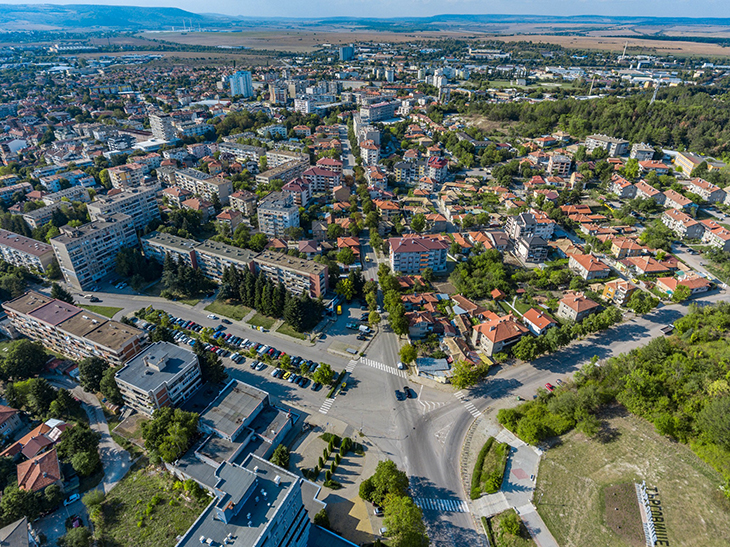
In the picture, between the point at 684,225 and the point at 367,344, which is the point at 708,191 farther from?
the point at 367,344

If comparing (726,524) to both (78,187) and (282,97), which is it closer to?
(78,187)

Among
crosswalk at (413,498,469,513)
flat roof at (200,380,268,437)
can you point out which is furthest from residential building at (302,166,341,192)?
crosswalk at (413,498,469,513)

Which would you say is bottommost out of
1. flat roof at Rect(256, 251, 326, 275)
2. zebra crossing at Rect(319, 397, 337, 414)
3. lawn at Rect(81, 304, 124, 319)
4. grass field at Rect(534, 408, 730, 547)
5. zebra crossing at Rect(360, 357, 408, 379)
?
zebra crossing at Rect(319, 397, 337, 414)

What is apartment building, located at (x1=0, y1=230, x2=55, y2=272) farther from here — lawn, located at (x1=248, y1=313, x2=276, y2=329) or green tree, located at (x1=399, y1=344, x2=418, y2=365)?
green tree, located at (x1=399, y1=344, x2=418, y2=365)

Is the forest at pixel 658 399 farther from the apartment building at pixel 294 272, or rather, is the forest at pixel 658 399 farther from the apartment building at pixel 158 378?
the apartment building at pixel 158 378

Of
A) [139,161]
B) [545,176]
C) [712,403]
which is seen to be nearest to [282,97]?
[139,161]

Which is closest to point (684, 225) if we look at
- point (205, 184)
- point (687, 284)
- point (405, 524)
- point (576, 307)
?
point (687, 284)

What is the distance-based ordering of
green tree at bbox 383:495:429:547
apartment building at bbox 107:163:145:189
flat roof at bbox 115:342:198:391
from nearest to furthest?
green tree at bbox 383:495:429:547, flat roof at bbox 115:342:198:391, apartment building at bbox 107:163:145:189
